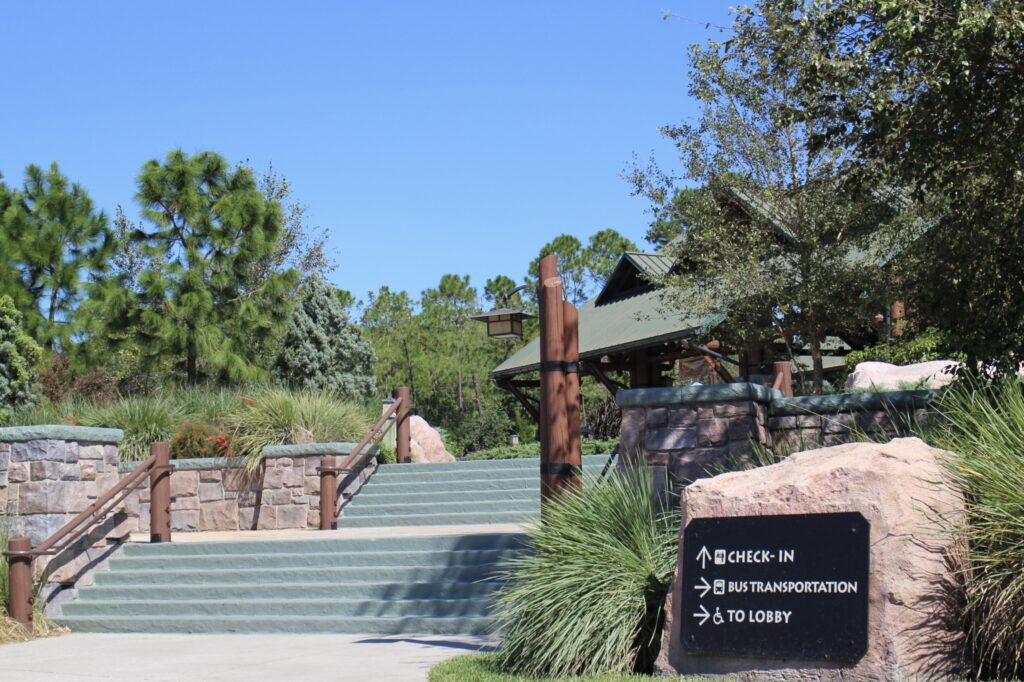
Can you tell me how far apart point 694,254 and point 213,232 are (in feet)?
41.4

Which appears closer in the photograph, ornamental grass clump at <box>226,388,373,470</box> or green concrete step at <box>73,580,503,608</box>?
green concrete step at <box>73,580,503,608</box>

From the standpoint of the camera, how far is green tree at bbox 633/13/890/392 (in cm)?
1486

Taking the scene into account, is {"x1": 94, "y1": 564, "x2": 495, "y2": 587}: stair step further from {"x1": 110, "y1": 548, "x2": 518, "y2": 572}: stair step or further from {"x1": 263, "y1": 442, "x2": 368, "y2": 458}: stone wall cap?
{"x1": 263, "y1": 442, "x2": 368, "y2": 458}: stone wall cap

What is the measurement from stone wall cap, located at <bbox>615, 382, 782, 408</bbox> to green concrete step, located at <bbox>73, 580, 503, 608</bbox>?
2.30 meters

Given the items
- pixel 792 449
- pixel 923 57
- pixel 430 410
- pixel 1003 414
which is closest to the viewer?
pixel 1003 414

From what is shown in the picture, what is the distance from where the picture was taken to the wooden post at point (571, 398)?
27.7 ft

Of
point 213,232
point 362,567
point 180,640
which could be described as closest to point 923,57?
point 362,567

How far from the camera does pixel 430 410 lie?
138 ft

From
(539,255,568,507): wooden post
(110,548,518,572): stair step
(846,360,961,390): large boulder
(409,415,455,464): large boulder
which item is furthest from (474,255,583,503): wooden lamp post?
(409,415,455,464): large boulder

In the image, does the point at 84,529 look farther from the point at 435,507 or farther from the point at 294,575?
the point at 435,507

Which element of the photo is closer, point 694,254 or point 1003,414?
point 1003,414

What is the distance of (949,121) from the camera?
856 centimetres

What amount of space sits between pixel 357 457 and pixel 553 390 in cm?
835

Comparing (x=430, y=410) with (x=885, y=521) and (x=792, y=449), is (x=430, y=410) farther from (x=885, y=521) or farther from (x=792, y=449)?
(x=885, y=521)
